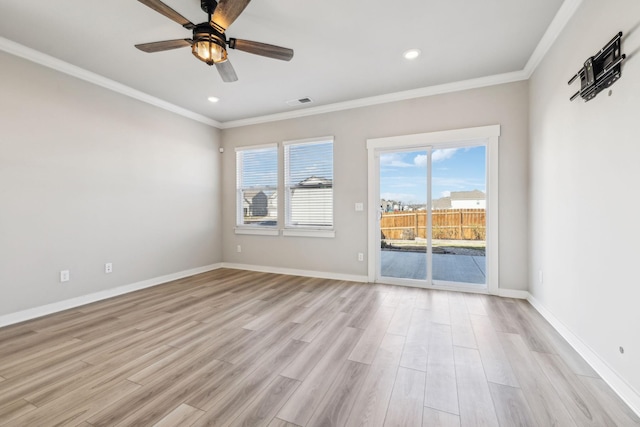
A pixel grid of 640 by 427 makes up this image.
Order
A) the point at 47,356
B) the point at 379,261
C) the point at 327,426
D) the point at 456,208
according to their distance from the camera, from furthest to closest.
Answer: the point at 379,261 → the point at 456,208 → the point at 47,356 → the point at 327,426

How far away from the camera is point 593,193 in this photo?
2.00 meters

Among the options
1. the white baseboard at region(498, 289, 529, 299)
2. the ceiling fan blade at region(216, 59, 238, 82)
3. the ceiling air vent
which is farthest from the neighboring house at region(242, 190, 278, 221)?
the white baseboard at region(498, 289, 529, 299)

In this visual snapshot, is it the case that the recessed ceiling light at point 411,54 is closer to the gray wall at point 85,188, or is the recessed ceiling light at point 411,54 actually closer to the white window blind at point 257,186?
the white window blind at point 257,186

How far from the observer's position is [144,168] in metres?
4.11

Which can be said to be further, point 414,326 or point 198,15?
point 414,326

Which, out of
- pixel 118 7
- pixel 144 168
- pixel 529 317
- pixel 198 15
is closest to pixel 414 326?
pixel 529 317

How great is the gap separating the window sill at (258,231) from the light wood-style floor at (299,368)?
187 cm

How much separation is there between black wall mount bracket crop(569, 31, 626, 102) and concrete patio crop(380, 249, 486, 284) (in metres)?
2.39

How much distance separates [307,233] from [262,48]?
9.80 ft

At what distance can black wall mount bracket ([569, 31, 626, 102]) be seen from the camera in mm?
1704

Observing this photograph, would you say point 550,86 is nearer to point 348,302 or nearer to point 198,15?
point 348,302

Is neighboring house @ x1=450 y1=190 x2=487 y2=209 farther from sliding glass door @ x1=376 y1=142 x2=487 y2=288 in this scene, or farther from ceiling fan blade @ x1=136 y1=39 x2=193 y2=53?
ceiling fan blade @ x1=136 y1=39 x2=193 y2=53

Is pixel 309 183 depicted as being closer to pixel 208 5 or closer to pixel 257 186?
pixel 257 186

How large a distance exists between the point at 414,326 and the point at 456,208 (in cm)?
196
